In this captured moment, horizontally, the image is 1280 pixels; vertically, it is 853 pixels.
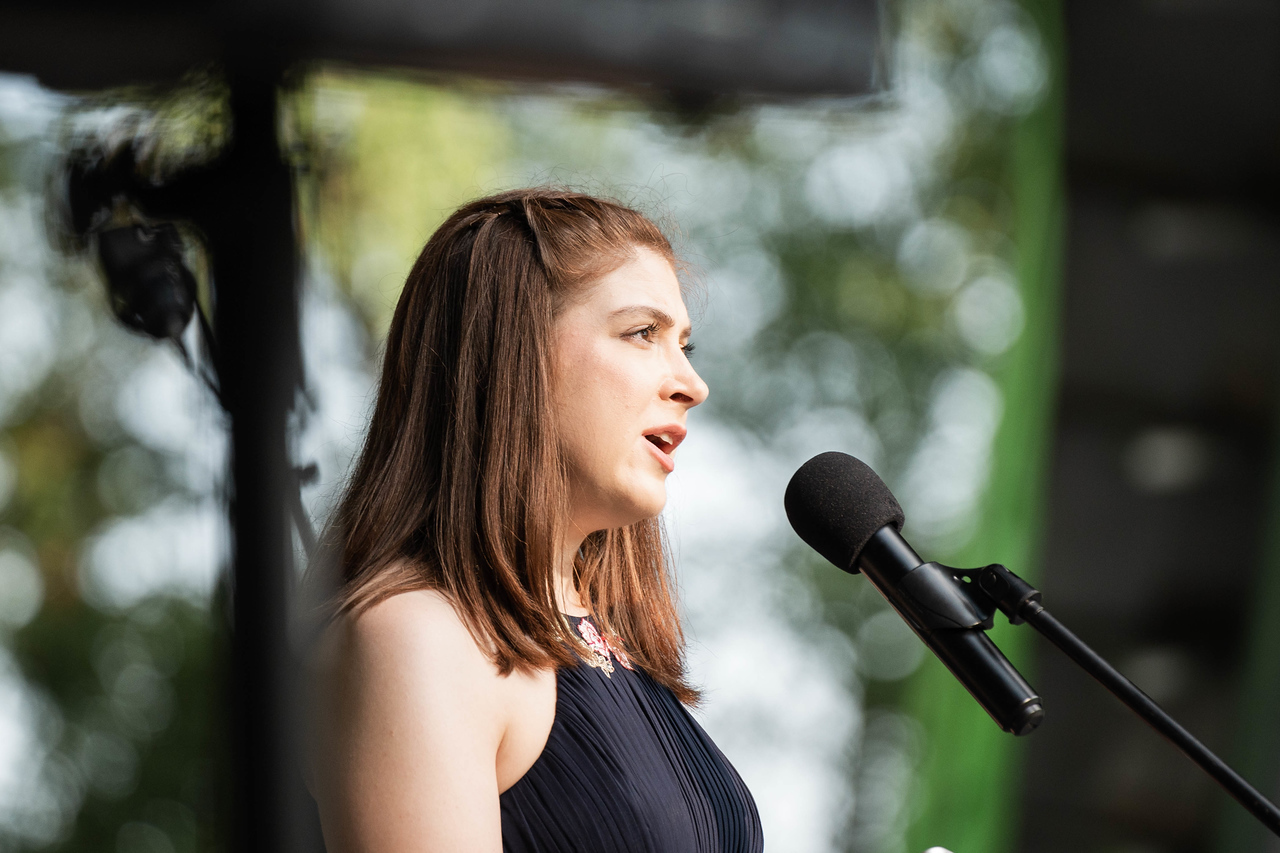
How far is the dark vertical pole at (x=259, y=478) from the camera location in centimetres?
141

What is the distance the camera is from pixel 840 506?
2.54ft

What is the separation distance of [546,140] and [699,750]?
153 cm

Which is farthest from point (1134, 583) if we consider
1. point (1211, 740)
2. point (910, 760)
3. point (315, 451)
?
point (315, 451)

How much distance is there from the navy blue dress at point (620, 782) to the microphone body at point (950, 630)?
31 centimetres

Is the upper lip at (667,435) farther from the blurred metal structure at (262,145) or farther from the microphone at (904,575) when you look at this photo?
the blurred metal structure at (262,145)

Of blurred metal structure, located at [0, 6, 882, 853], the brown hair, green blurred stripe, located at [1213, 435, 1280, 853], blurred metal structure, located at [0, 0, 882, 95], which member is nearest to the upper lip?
the brown hair

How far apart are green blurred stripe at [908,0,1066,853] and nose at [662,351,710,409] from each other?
1.69 meters

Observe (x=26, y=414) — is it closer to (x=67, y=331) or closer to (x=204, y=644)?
(x=67, y=331)

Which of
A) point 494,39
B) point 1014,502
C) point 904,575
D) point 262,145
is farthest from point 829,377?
point 904,575

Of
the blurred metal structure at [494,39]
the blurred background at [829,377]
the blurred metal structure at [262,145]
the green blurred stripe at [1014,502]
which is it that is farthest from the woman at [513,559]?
the green blurred stripe at [1014,502]

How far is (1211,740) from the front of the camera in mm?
2664

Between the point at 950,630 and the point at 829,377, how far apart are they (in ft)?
5.94

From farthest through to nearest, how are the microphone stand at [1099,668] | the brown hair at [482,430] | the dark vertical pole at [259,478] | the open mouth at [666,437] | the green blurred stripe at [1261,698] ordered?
the green blurred stripe at [1261,698] < the dark vertical pole at [259,478] < the open mouth at [666,437] < the brown hair at [482,430] < the microphone stand at [1099,668]

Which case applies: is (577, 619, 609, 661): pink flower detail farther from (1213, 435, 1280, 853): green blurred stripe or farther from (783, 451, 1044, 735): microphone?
(1213, 435, 1280, 853): green blurred stripe
